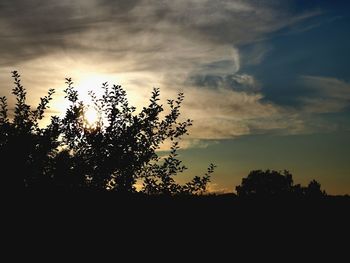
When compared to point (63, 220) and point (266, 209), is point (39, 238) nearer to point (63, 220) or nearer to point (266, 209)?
point (63, 220)

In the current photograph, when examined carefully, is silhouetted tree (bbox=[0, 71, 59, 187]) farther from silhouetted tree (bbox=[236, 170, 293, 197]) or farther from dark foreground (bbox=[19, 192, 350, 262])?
silhouetted tree (bbox=[236, 170, 293, 197])

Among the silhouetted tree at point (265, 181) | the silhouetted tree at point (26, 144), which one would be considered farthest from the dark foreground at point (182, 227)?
the silhouetted tree at point (265, 181)

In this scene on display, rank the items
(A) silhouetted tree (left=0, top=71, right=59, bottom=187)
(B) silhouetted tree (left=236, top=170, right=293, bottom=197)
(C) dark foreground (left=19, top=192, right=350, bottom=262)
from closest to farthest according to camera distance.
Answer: (C) dark foreground (left=19, top=192, right=350, bottom=262) → (A) silhouetted tree (left=0, top=71, right=59, bottom=187) → (B) silhouetted tree (left=236, top=170, right=293, bottom=197)

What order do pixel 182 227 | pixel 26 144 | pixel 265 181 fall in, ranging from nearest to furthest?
pixel 182 227
pixel 26 144
pixel 265 181

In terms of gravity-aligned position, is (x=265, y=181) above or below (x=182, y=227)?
above

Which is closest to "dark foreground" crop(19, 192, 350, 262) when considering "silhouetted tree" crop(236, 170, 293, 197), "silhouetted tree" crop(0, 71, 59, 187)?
"silhouetted tree" crop(0, 71, 59, 187)

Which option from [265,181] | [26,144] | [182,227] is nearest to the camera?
[182,227]

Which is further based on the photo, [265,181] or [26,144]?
[265,181]

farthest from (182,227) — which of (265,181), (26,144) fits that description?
(265,181)

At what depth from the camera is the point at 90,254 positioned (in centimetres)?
711

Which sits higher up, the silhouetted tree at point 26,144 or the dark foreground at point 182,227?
the silhouetted tree at point 26,144

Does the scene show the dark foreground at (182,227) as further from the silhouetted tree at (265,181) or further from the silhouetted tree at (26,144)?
the silhouetted tree at (265,181)

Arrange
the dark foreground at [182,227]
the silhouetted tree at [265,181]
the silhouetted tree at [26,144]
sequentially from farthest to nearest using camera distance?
the silhouetted tree at [265,181] < the silhouetted tree at [26,144] < the dark foreground at [182,227]

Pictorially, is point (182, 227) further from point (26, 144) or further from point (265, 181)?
point (265, 181)
